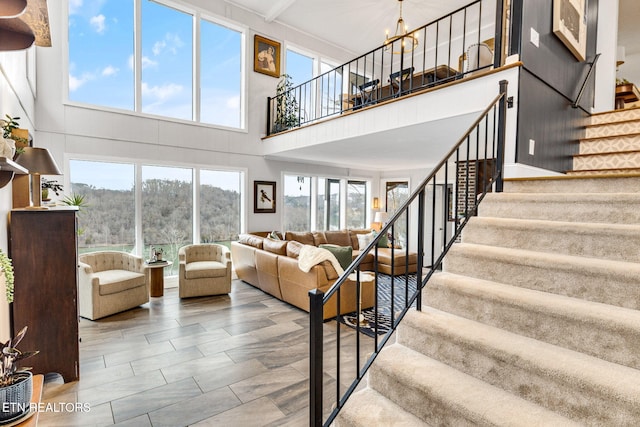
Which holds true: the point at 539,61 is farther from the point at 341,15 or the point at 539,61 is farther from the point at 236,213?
the point at 236,213

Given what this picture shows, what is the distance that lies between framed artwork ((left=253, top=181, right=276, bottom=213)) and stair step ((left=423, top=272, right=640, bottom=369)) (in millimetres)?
5144

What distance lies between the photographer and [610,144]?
3.43 m

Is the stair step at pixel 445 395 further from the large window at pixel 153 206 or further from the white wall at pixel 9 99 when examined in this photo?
the large window at pixel 153 206

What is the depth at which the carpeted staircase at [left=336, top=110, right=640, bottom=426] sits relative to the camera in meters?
1.35

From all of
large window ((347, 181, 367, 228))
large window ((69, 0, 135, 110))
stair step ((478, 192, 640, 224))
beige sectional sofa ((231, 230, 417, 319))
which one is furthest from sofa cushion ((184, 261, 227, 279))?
large window ((347, 181, 367, 228))

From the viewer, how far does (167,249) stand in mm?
5727

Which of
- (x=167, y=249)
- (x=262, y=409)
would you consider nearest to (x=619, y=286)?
(x=262, y=409)

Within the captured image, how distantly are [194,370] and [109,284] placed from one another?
1987 millimetres

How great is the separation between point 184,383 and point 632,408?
278cm

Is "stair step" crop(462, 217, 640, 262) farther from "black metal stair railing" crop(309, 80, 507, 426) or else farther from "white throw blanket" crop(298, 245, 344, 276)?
"white throw blanket" crop(298, 245, 344, 276)

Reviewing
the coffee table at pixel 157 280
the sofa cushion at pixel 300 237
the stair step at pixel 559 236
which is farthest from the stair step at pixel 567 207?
the coffee table at pixel 157 280

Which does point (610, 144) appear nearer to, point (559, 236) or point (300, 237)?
point (559, 236)

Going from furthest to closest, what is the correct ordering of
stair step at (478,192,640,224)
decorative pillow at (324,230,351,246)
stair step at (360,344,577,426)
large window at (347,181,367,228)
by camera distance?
1. large window at (347,181,367,228)
2. decorative pillow at (324,230,351,246)
3. stair step at (478,192,640,224)
4. stair step at (360,344,577,426)

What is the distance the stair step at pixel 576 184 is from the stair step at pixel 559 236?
1.84ft
